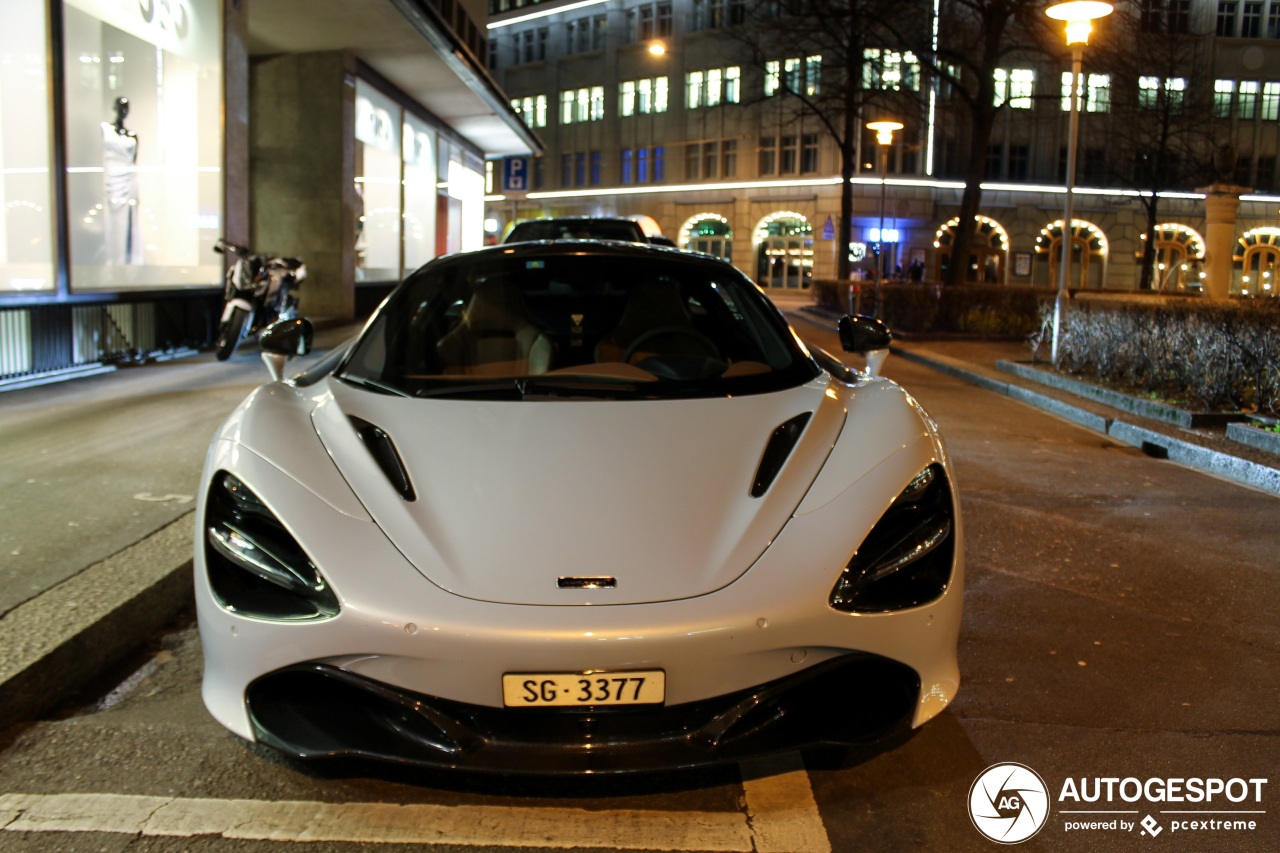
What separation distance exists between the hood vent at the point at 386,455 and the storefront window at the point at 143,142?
1044cm

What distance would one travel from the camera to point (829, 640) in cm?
277

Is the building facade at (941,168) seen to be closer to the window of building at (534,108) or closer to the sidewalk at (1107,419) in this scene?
the window of building at (534,108)

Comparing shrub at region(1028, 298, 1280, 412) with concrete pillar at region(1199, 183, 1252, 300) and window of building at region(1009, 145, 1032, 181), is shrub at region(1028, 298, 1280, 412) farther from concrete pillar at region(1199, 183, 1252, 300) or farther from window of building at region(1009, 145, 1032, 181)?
window of building at region(1009, 145, 1032, 181)

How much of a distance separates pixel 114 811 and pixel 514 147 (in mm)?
38966

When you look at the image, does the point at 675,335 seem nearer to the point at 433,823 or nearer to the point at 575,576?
the point at 575,576

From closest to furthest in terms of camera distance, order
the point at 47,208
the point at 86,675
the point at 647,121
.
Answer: the point at 86,675 → the point at 47,208 → the point at 647,121

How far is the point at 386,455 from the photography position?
326 centimetres

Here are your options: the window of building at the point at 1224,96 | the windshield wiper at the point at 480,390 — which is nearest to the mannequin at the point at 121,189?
the windshield wiper at the point at 480,390

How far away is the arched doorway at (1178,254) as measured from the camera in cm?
5881

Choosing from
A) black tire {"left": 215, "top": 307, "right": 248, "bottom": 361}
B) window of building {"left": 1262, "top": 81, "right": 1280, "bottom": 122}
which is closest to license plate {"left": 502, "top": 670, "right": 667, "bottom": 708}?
A: black tire {"left": 215, "top": 307, "right": 248, "bottom": 361}

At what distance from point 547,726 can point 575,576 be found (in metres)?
0.35

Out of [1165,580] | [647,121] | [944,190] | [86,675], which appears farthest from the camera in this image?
[647,121]

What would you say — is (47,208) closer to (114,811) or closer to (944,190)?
(114,811)

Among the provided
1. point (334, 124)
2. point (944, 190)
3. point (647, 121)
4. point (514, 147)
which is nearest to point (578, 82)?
point (647, 121)
